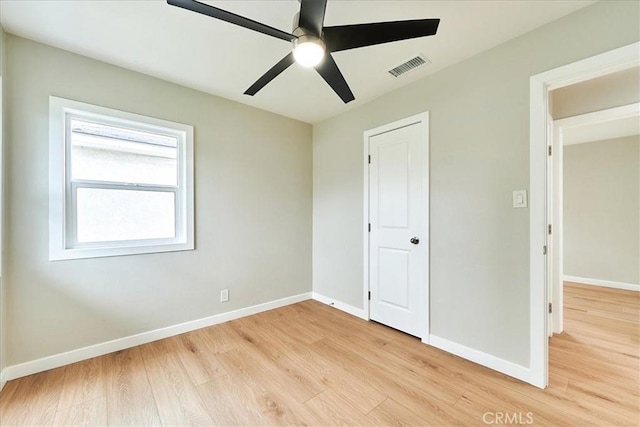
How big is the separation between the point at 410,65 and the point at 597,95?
6.05ft

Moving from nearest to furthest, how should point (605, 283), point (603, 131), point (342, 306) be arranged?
1. point (342, 306)
2. point (603, 131)
3. point (605, 283)

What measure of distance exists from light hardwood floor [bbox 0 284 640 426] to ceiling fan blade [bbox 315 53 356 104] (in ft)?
6.71

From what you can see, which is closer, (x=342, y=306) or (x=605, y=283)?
(x=342, y=306)

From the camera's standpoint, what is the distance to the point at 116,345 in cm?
230

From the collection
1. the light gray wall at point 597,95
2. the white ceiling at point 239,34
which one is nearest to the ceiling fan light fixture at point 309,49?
the white ceiling at point 239,34

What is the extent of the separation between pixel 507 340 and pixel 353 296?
5.24ft

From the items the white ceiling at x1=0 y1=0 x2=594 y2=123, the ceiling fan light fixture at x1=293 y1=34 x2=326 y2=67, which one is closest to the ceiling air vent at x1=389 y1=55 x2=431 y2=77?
the white ceiling at x1=0 y1=0 x2=594 y2=123

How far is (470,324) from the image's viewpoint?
85.0 inches

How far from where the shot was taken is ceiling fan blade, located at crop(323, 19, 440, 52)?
124 centimetres

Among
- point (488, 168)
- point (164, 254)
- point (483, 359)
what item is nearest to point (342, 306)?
point (483, 359)

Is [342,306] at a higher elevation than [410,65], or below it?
below

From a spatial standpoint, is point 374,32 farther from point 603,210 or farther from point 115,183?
point 603,210

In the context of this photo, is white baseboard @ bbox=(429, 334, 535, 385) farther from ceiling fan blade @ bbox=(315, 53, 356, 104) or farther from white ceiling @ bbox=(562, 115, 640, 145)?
white ceiling @ bbox=(562, 115, 640, 145)

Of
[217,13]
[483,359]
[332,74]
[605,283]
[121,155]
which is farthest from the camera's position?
[605,283]
